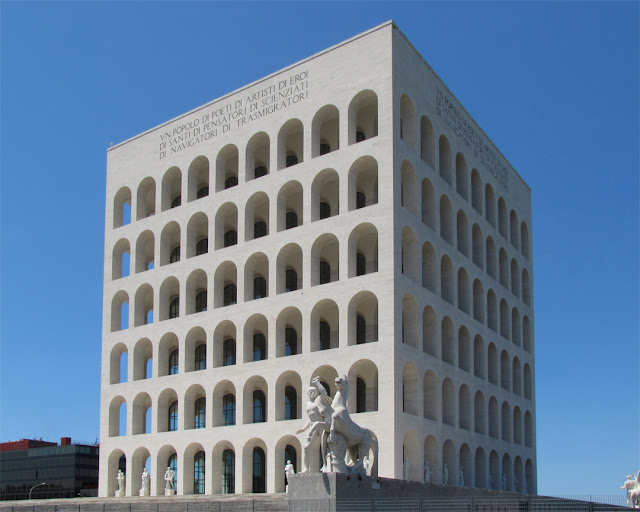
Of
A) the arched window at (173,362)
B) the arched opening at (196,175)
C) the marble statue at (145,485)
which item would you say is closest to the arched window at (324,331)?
the arched window at (173,362)

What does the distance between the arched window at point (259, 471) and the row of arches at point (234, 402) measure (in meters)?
1.91

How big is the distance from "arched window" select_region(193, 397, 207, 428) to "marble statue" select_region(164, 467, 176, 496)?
323 cm

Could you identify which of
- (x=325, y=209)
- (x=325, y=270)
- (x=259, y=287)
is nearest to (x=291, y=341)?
(x=259, y=287)

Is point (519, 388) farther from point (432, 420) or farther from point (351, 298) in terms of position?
point (351, 298)

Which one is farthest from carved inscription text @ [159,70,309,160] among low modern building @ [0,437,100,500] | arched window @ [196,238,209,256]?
low modern building @ [0,437,100,500]

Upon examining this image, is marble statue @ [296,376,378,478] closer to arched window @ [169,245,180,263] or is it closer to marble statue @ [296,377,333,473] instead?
marble statue @ [296,377,333,473]

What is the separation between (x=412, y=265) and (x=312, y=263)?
16.8 feet

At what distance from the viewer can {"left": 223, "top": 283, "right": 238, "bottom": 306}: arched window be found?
5416 centimetres

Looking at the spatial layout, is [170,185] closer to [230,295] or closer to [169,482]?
[230,295]

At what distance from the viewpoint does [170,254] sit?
56.2m

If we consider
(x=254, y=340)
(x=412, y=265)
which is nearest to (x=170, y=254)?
(x=254, y=340)

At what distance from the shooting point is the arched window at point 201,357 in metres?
54.1

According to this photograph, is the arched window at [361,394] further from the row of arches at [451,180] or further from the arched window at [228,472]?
the row of arches at [451,180]

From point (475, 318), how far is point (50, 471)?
155 ft
